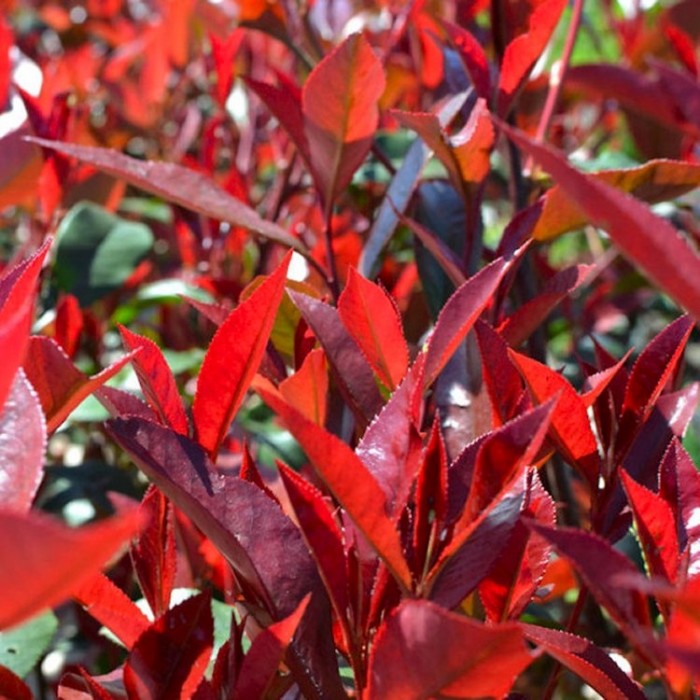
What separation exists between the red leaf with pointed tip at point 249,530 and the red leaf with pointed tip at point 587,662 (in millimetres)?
138

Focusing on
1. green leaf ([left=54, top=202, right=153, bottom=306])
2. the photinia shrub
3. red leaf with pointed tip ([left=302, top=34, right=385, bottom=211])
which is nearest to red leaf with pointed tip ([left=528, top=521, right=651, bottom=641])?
the photinia shrub

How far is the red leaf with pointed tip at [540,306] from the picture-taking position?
90 centimetres

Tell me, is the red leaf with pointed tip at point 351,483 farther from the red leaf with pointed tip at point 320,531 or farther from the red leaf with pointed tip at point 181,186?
the red leaf with pointed tip at point 181,186

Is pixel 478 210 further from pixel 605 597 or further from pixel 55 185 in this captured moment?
pixel 55 185

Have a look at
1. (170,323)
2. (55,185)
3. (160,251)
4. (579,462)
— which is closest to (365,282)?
(579,462)

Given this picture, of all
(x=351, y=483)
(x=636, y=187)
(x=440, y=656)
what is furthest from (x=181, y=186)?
(x=440, y=656)

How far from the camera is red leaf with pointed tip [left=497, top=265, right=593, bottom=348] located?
905 millimetres

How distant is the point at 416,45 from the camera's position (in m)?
1.64

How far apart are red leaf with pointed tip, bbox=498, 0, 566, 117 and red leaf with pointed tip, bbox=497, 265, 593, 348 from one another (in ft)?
0.73

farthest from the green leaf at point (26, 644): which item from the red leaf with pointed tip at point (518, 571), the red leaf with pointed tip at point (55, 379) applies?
the red leaf with pointed tip at point (518, 571)

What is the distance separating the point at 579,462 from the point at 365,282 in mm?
207

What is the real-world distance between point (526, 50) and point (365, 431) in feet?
1.46

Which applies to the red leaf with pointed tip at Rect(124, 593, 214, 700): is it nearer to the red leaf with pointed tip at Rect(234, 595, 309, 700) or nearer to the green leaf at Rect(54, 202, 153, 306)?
the red leaf with pointed tip at Rect(234, 595, 309, 700)

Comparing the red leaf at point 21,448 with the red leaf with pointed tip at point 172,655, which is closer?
the red leaf at point 21,448
